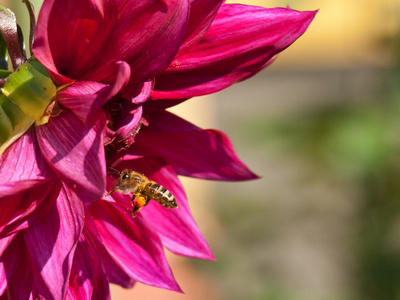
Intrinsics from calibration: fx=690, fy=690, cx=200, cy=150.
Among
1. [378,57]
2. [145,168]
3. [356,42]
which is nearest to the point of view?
[145,168]

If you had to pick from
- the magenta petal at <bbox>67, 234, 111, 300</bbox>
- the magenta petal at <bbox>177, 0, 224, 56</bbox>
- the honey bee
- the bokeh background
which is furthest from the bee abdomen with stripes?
the bokeh background

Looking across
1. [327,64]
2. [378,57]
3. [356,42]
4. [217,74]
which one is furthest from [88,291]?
[327,64]

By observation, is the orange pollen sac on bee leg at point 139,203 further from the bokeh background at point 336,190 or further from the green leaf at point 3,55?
the bokeh background at point 336,190

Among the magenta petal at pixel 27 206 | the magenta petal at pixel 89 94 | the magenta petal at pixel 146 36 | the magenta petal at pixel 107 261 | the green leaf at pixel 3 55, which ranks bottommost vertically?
the magenta petal at pixel 107 261

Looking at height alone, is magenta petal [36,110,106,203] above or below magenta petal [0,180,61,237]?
above

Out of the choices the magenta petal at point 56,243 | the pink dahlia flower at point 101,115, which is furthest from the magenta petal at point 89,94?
the magenta petal at point 56,243

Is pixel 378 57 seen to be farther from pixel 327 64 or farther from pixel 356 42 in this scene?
pixel 327 64

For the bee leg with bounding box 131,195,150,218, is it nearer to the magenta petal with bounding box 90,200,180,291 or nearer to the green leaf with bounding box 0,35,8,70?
the magenta petal with bounding box 90,200,180,291
